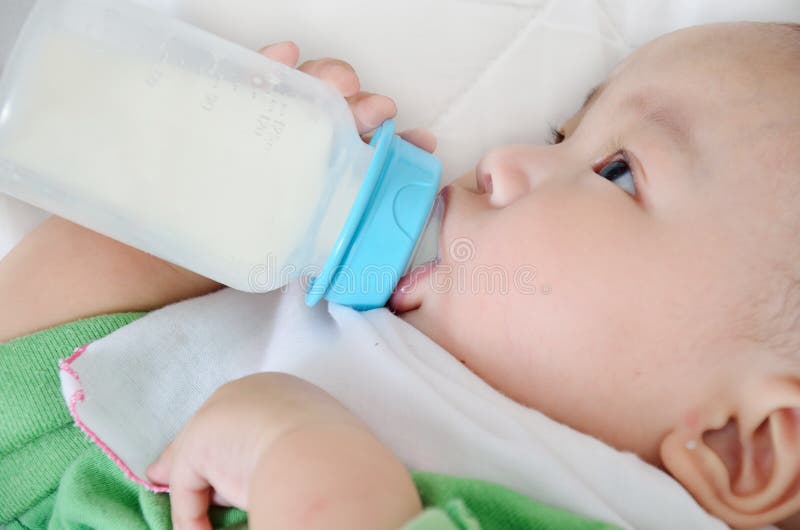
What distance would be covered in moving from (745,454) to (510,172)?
0.41 m

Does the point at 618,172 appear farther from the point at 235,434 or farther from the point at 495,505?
the point at 235,434

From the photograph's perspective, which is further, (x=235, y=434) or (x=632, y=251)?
(x=632, y=251)

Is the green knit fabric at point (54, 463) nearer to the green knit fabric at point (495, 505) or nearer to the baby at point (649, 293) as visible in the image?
the baby at point (649, 293)

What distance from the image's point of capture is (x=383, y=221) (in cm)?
90

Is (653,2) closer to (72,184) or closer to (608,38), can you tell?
(608,38)

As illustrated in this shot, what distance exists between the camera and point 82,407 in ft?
3.07

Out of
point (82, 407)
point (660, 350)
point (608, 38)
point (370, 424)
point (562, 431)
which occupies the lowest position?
point (82, 407)

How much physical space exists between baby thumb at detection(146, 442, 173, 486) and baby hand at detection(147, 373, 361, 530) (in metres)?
0.03

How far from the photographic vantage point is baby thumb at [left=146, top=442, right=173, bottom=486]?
2.97 feet

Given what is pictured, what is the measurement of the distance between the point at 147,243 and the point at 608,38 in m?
0.84

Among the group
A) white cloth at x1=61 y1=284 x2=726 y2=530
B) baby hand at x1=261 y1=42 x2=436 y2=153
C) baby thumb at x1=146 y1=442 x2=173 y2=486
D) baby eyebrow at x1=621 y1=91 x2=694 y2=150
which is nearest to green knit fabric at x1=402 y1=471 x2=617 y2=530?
white cloth at x1=61 y1=284 x2=726 y2=530

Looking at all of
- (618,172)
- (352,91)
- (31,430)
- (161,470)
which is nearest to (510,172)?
(618,172)

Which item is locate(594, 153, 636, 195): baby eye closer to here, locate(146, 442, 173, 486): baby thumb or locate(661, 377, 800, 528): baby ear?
locate(661, 377, 800, 528): baby ear

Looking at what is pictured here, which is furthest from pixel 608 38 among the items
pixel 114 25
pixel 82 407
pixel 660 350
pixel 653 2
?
pixel 82 407
